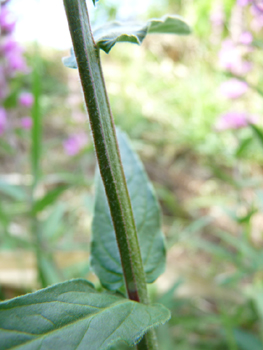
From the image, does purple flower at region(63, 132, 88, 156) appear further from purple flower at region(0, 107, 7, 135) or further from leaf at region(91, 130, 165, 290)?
leaf at region(91, 130, 165, 290)

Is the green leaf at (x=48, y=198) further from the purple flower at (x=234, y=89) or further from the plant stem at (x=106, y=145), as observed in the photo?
the purple flower at (x=234, y=89)

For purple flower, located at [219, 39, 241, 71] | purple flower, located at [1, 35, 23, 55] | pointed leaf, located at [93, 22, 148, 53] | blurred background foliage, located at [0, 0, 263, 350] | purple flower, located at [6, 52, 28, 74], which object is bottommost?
blurred background foliage, located at [0, 0, 263, 350]

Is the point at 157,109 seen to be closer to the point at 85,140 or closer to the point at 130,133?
the point at 130,133

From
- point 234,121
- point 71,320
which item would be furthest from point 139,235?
point 234,121

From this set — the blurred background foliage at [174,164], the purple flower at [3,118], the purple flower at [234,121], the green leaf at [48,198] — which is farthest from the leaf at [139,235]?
the purple flower at [234,121]

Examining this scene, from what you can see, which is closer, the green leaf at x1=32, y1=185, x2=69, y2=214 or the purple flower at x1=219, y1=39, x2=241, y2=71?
the green leaf at x1=32, y1=185, x2=69, y2=214

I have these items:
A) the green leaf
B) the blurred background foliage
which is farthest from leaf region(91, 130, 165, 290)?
the green leaf
